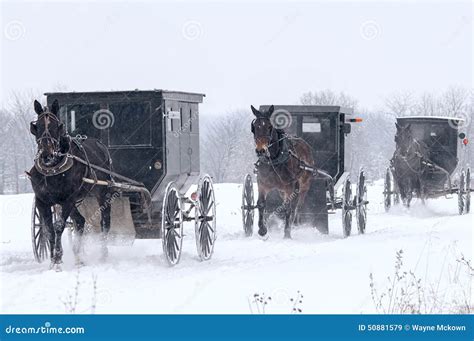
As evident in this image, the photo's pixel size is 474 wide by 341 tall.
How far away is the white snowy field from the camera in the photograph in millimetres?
7719

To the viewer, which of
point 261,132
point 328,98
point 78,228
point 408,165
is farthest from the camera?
point 328,98

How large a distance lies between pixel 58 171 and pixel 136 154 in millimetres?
1852

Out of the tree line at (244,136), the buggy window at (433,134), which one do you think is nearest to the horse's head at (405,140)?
the buggy window at (433,134)

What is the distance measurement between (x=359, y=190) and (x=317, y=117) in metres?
1.97

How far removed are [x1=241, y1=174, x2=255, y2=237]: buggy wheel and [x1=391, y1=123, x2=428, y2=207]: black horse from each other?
684 cm

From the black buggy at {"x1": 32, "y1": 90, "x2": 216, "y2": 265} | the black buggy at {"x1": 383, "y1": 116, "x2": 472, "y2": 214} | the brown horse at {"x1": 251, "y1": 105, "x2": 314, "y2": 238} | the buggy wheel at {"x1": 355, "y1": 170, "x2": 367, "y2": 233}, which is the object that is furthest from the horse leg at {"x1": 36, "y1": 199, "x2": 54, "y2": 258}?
the black buggy at {"x1": 383, "y1": 116, "x2": 472, "y2": 214}

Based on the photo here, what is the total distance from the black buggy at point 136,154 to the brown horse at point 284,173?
87.7 inches

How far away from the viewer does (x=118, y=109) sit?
11.8m

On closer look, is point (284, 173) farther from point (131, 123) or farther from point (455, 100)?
point (455, 100)

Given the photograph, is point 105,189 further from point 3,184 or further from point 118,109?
point 3,184

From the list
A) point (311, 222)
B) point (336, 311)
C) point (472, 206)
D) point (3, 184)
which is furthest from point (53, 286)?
point (3, 184)

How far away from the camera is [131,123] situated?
11.7 m

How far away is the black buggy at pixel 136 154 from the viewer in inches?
453

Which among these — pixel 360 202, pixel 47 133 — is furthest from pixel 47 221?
pixel 360 202
